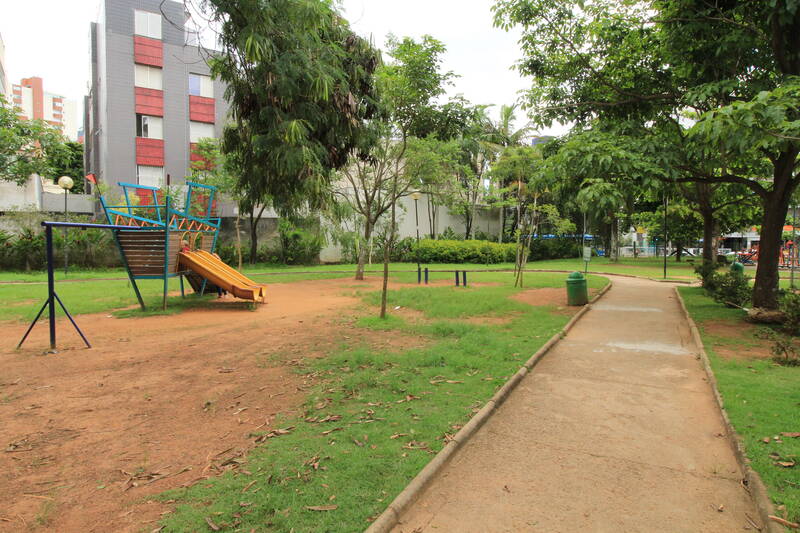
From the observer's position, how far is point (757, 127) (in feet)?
20.5

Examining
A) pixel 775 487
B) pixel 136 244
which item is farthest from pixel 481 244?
pixel 775 487

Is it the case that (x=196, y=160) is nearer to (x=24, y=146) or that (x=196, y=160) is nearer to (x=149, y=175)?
(x=149, y=175)

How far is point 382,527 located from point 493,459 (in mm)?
1368

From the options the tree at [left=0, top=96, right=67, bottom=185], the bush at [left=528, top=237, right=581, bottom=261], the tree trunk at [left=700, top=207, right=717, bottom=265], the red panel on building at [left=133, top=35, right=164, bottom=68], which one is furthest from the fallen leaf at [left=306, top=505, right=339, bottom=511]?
the bush at [left=528, top=237, right=581, bottom=261]

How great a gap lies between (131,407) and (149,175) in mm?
26455

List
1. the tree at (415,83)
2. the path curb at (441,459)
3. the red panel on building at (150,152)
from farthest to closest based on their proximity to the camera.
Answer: the red panel on building at (150,152)
the tree at (415,83)
the path curb at (441,459)

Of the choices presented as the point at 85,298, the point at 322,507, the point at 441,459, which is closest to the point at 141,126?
the point at 85,298

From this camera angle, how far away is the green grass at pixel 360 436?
303 centimetres

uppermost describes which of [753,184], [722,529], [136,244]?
[753,184]

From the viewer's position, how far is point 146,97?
89.9 ft

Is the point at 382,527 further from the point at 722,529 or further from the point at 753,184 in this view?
the point at 753,184

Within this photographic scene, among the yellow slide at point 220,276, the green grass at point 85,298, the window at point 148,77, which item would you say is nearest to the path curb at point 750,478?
the yellow slide at point 220,276

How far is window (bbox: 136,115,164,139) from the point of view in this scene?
27453 mm

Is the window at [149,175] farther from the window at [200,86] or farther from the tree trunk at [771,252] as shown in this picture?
the tree trunk at [771,252]
